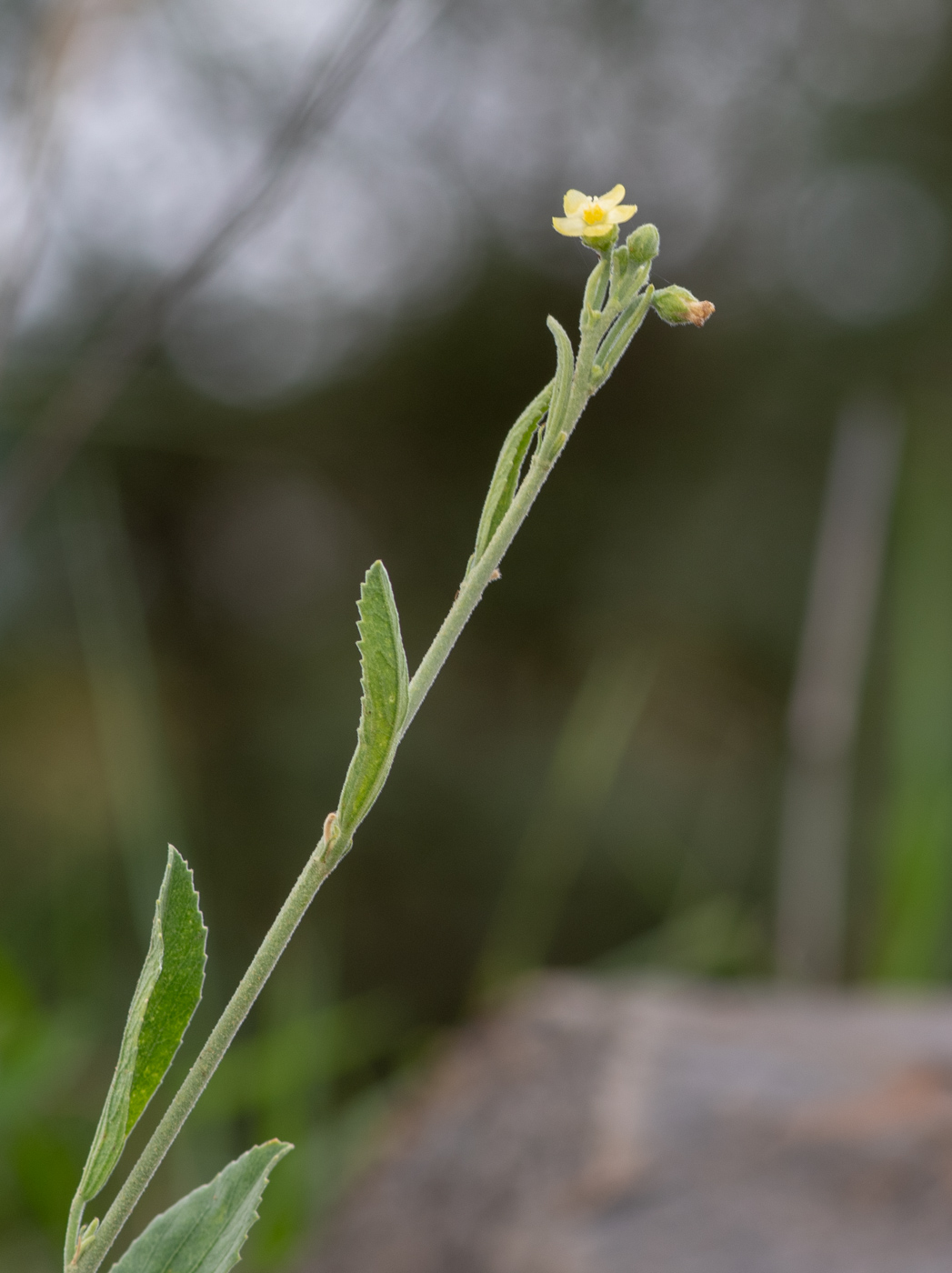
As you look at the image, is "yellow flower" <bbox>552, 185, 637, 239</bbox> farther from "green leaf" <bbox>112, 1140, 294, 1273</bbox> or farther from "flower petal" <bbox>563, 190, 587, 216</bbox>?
"green leaf" <bbox>112, 1140, 294, 1273</bbox>

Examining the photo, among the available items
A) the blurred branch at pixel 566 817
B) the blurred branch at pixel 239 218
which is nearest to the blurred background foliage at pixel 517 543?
the blurred branch at pixel 566 817

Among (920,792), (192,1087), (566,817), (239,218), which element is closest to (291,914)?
(192,1087)

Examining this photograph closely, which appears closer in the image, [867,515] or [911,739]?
[911,739]

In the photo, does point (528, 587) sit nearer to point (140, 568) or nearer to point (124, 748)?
point (140, 568)

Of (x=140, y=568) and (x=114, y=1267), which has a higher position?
(x=140, y=568)

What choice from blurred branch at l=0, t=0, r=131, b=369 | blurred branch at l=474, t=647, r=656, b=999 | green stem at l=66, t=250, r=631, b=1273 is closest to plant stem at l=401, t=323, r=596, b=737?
green stem at l=66, t=250, r=631, b=1273

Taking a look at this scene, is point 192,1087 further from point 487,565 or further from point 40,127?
point 40,127

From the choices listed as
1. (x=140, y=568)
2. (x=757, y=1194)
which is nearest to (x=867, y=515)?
(x=757, y=1194)
